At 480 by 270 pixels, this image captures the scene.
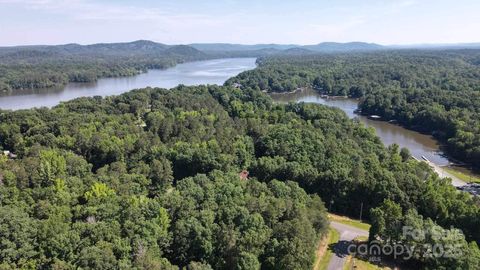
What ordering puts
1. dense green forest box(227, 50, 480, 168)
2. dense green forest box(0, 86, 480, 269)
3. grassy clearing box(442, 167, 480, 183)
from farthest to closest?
dense green forest box(227, 50, 480, 168) < grassy clearing box(442, 167, 480, 183) < dense green forest box(0, 86, 480, 269)

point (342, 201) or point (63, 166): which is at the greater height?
point (63, 166)

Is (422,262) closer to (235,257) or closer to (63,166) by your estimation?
(235,257)

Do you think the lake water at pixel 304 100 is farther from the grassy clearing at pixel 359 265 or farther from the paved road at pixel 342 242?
the grassy clearing at pixel 359 265

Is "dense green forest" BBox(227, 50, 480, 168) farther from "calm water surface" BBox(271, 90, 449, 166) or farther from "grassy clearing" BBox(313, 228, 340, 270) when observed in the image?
"grassy clearing" BBox(313, 228, 340, 270)

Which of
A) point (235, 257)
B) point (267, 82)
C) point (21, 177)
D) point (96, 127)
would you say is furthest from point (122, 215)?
point (267, 82)

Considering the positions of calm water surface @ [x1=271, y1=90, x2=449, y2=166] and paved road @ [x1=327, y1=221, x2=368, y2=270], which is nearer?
paved road @ [x1=327, y1=221, x2=368, y2=270]

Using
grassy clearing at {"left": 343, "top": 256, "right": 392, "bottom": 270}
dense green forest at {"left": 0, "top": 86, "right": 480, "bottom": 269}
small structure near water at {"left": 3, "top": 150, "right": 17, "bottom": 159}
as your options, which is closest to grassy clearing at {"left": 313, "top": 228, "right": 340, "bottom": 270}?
grassy clearing at {"left": 343, "top": 256, "right": 392, "bottom": 270}
